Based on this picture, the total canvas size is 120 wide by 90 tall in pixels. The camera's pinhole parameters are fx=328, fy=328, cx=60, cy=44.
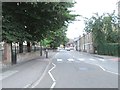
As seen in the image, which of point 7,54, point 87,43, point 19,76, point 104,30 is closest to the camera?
point 19,76

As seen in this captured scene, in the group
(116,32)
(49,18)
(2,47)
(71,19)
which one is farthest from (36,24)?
(116,32)

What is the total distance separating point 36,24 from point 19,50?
133 inches

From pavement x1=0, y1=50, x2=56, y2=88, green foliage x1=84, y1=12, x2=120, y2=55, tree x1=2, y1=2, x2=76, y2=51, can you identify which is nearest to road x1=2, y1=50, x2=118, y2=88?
pavement x1=0, y1=50, x2=56, y2=88

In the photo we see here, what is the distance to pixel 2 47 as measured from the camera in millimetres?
28125

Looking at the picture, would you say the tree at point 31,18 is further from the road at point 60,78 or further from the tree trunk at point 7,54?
the road at point 60,78

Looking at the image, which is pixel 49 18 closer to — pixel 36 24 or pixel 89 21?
pixel 36 24

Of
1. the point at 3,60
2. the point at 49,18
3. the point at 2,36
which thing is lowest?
the point at 3,60

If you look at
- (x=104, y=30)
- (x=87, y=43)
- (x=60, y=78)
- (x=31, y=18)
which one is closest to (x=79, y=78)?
(x=60, y=78)

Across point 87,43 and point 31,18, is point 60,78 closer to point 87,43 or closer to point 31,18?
point 31,18

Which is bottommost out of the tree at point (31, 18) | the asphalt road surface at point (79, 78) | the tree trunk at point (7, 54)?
the asphalt road surface at point (79, 78)

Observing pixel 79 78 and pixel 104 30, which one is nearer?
pixel 79 78

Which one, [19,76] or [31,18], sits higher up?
[31,18]

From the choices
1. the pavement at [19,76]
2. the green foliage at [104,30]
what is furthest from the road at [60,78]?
the green foliage at [104,30]

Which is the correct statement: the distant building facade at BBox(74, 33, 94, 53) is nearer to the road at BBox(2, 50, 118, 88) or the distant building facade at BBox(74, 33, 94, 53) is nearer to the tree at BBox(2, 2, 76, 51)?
the tree at BBox(2, 2, 76, 51)
